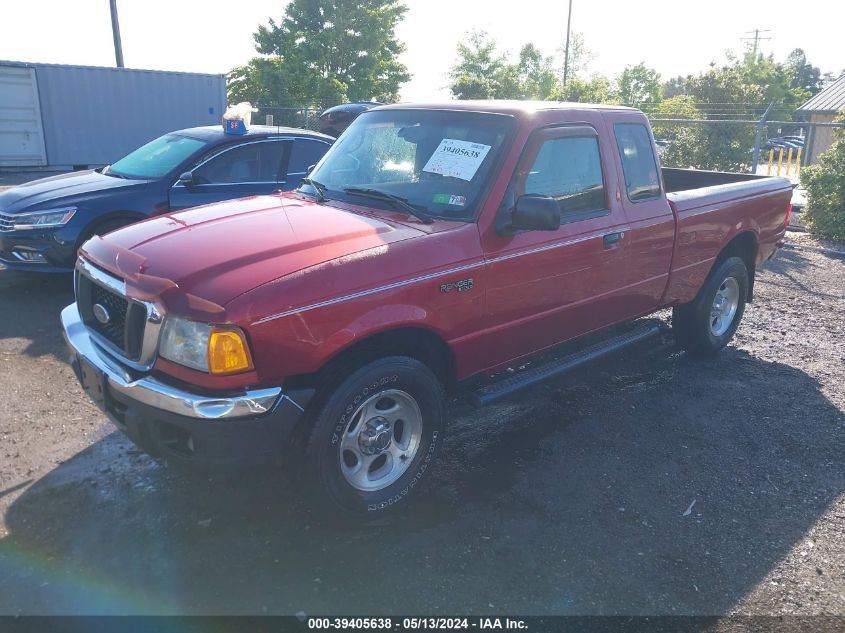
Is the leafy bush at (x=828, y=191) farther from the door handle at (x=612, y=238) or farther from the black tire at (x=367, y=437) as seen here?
the black tire at (x=367, y=437)

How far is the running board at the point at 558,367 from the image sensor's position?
3.97 m

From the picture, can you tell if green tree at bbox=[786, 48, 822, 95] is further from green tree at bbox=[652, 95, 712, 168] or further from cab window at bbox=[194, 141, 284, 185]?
cab window at bbox=[194, 141, 284, 185]

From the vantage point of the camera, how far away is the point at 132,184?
23.3ft

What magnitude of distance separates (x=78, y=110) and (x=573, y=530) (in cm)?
1982

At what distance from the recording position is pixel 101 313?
11.3ft

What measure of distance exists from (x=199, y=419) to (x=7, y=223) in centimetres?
514

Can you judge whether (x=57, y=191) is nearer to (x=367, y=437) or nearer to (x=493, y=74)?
(x=367, y=437)

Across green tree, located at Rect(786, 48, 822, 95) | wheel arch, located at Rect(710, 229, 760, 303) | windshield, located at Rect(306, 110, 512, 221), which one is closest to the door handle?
windshield, located at Rect(306, 110, 512, 221)

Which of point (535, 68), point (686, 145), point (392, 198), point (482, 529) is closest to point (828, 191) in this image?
point (686, 145)

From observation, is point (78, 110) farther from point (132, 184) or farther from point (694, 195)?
point (694, 195)

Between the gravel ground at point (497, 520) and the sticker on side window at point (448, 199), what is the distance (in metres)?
1.56

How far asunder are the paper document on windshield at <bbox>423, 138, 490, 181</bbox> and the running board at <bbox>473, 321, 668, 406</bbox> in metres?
1.24

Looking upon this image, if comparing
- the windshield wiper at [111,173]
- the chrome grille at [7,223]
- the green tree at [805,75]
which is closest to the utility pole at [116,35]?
the windshield wiper at [111,173]

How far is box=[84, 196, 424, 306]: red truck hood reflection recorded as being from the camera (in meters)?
3.03
